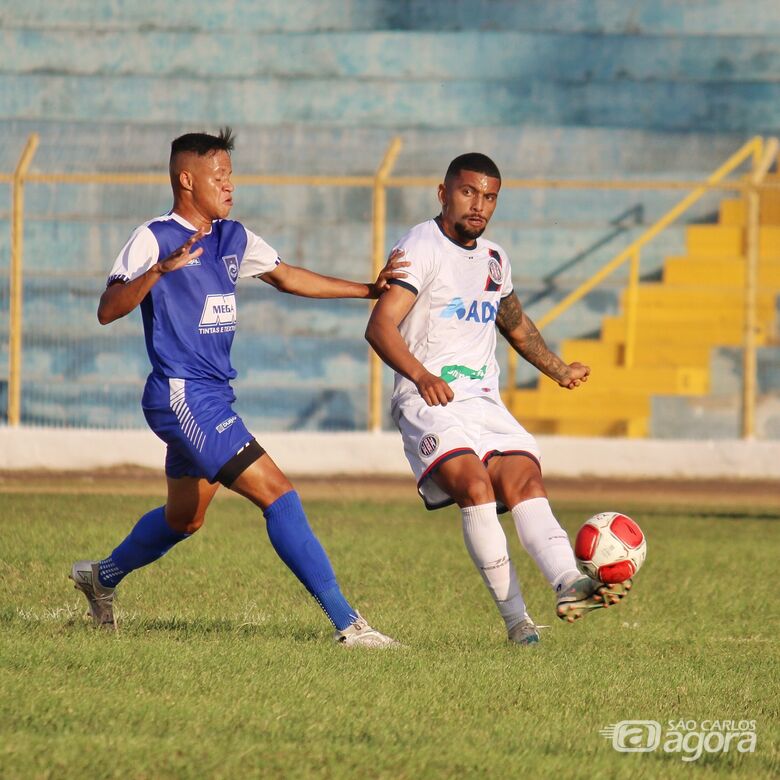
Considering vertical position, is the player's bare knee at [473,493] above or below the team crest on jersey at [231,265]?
below

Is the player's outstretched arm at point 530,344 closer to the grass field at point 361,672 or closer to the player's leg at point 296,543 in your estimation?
the grass field at point 361,672

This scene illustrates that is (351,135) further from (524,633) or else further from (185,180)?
(524,633)

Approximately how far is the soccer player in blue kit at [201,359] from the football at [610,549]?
2.71 feet

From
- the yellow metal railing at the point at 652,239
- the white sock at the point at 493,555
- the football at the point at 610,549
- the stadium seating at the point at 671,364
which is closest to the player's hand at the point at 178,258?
the white sock at the point at 493,555

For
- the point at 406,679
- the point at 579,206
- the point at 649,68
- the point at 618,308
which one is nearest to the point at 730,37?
the point at 649,68

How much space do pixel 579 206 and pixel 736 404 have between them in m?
3.93

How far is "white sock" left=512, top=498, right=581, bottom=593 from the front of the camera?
21.1 ft

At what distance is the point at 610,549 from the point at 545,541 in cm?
35

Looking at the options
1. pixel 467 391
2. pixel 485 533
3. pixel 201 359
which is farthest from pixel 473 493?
pixel 201 359

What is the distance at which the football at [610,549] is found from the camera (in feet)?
20.5

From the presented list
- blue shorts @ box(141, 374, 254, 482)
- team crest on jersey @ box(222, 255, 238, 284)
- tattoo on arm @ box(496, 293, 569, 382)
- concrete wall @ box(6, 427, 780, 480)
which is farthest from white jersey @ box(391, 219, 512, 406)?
concrete wall @ box(6, 427, 780, 480)

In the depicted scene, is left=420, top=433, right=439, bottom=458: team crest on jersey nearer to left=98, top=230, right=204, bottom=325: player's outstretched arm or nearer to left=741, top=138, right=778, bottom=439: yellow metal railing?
left=98, top=230, right=204, bottom=325: player's outstretched arm

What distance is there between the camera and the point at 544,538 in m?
6.59

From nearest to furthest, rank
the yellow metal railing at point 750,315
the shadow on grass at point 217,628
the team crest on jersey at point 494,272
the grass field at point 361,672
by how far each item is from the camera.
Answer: the grass field at point 361,672 < the shadow on grass at point 217,628 < the team crest on jersey at point 494,272 < the yellow metal railing at point 750,315
